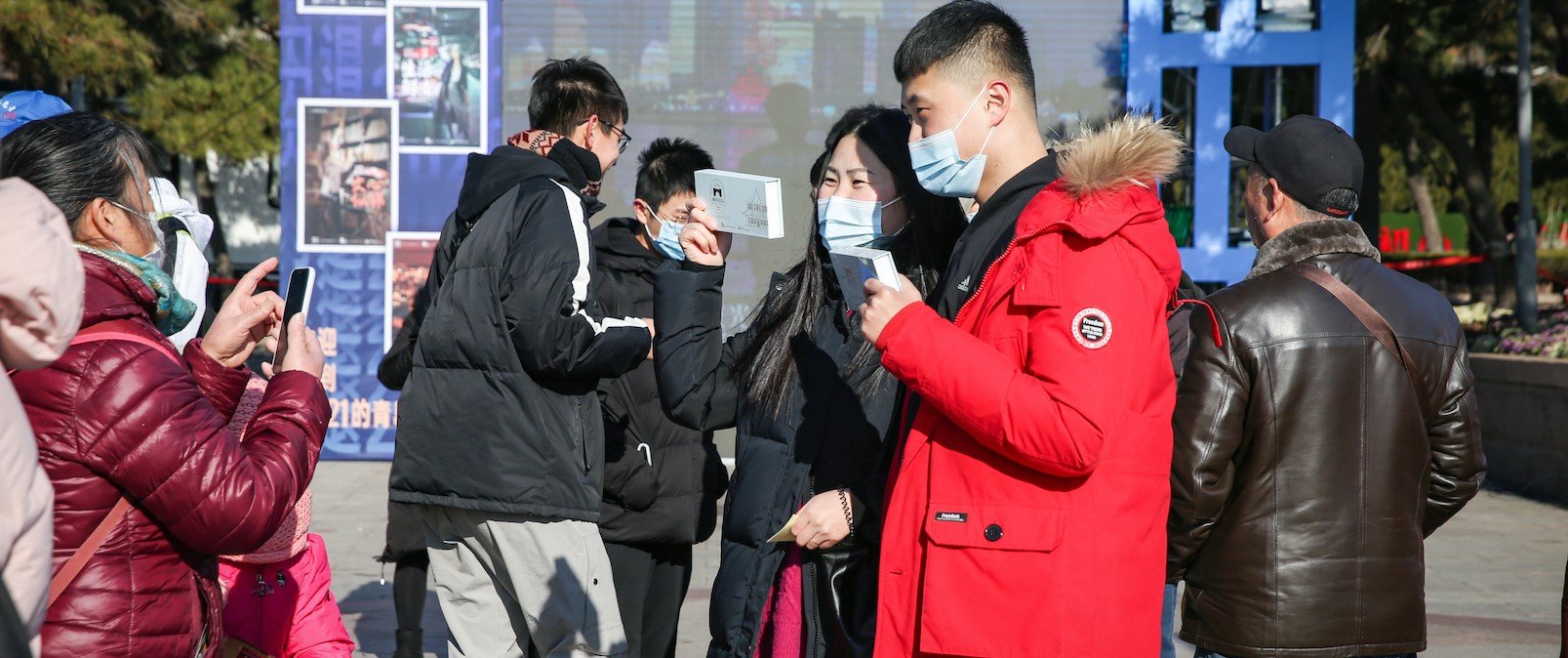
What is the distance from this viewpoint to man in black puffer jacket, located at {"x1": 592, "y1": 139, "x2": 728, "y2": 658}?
4133mm

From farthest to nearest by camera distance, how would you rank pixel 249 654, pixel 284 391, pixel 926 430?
pixel 249 654
pixel 284 391
pixel 926 430

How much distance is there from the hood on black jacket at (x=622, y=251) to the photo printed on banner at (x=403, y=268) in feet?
19.2

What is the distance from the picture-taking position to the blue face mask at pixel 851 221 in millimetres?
3006

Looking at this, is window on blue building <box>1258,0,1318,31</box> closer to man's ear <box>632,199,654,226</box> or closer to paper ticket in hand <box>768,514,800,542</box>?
man's ear <box>632,199,654,226</box>

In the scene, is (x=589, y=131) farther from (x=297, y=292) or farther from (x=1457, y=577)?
(x=1457, y=577)

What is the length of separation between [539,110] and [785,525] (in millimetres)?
1833

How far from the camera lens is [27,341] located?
1726 mm

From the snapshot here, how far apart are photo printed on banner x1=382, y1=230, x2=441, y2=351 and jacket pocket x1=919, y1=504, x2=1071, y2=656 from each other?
828 cm

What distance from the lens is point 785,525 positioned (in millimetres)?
2822

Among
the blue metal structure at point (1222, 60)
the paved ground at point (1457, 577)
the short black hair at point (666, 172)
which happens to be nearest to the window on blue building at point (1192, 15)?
the blue metal structure at point (1222, 60)

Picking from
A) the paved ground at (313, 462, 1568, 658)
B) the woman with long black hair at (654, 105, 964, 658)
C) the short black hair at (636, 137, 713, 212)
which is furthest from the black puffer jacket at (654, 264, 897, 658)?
the paved ground at (313, 462, 1568, 658)

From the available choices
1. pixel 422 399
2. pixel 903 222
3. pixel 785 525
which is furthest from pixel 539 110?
pixel 785 525

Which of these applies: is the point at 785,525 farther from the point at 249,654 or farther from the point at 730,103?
the point at 730,103

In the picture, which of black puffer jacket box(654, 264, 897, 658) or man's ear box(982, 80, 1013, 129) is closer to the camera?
man's ear box(982, 80, 1013, 129)
